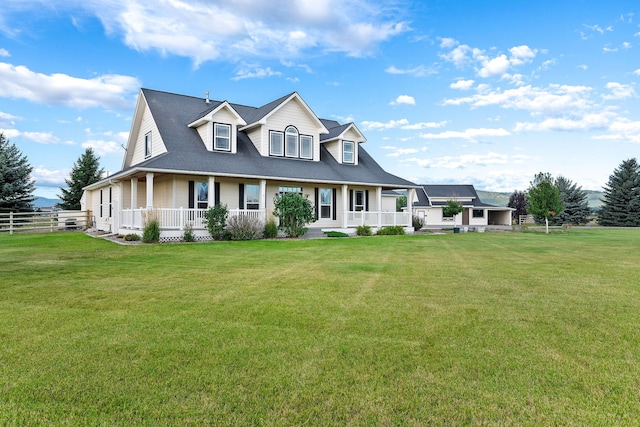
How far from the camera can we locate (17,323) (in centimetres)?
479

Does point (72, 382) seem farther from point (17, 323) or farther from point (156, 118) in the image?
point (156, 118)

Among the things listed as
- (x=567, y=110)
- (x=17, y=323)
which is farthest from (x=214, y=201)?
(x=567, y=110)

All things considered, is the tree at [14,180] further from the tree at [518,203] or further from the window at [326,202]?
the tree at [518,203]

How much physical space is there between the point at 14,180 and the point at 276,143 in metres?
22.4

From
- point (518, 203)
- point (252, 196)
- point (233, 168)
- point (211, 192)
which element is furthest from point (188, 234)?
point (518, 203)

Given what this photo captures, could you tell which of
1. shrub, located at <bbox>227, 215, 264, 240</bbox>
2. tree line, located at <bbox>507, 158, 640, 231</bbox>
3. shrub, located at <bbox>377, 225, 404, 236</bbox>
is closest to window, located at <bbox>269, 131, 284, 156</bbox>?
shrub, located at <bbox>227, 215, 264, 240</bbox>

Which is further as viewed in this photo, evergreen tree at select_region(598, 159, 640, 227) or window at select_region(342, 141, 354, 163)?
evergreen tree at select_region(598, 159, 640, 227)

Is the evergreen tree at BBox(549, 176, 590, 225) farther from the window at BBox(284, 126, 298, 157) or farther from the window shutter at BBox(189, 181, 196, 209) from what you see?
the window shutter at BBox(189, 181, 196, 209)

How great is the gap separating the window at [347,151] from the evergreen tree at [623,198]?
3852cm

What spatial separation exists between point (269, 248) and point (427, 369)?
442 inches

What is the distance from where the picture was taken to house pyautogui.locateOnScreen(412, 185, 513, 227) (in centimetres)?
5019

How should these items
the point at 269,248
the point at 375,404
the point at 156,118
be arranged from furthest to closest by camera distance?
the point at 156,118 → the point at 269,248 → the point at 375,404

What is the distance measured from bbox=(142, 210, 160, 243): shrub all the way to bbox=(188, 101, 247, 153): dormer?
523 centimetres

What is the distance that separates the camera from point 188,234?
1706 centimetres
